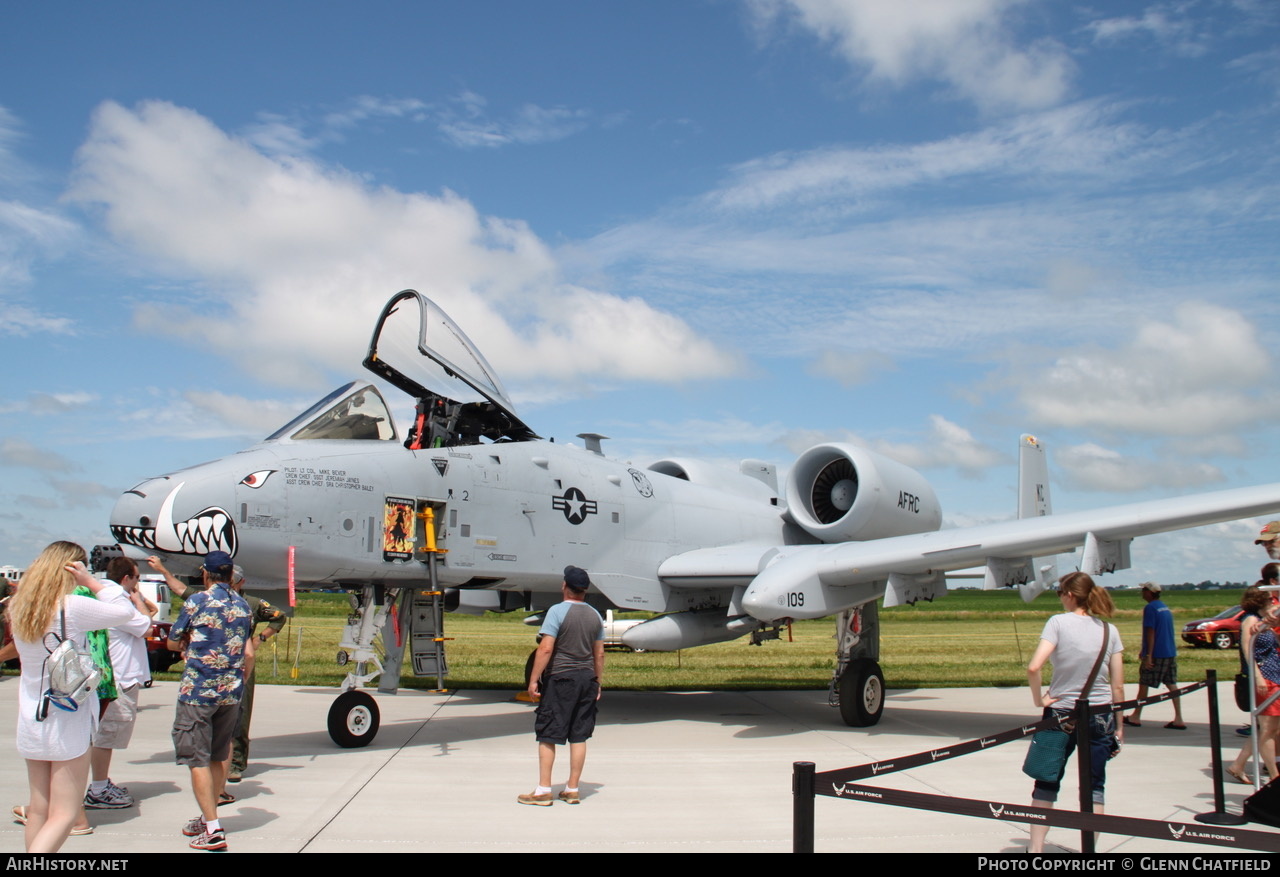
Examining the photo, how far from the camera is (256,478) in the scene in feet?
26.7

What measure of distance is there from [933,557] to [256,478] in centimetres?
664

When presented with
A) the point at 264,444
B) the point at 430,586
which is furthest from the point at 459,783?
the point at 264,444

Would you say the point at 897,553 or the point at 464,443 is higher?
the point at 464,443

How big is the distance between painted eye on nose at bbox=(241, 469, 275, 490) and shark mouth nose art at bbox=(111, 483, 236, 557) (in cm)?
38

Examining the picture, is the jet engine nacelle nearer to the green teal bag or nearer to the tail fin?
the tail fin

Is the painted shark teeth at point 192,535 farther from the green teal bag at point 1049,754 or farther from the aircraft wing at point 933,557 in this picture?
the green teal bag at point 1049,754

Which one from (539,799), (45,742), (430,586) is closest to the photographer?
(45,742)

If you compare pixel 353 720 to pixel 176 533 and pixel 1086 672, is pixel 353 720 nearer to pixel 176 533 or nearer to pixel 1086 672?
pixel 176 533

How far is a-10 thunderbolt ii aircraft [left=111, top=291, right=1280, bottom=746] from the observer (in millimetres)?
8242

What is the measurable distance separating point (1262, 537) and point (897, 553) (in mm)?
3333

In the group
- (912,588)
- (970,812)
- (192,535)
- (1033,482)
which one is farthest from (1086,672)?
(1033,482)

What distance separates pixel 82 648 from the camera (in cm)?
450

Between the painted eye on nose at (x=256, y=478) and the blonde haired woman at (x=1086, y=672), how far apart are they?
620 cm

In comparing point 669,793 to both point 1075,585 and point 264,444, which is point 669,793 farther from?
point 264,444
